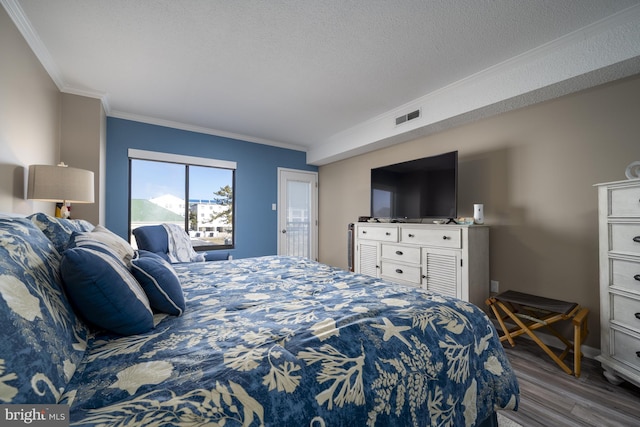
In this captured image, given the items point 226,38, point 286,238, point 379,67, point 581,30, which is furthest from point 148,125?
point 581,30

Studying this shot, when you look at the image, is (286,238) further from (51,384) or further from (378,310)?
(51,384)

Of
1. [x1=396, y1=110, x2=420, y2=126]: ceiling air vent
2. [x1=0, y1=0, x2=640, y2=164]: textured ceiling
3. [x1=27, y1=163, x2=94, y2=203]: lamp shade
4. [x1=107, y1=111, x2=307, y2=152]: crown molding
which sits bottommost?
[x1=27, y1=163, x2=94, y2=203]: lamp shade

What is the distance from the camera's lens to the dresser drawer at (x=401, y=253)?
119 inches

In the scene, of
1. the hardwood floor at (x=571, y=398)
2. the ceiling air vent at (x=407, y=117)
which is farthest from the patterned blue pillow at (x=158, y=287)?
the ceiling air vent at (x=407, y=117)

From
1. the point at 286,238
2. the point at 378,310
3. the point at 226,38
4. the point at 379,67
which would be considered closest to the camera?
the point at 378,310

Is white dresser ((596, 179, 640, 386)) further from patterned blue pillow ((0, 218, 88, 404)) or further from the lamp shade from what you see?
the lamp shade

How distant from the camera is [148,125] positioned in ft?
12.6

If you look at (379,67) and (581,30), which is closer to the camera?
(581,30)

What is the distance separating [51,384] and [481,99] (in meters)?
3.36

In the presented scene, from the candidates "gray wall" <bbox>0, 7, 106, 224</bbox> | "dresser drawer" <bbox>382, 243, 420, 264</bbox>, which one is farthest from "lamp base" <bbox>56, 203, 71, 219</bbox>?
"dresser drawer" <bbox>382, 243, 420, 264</bbox>

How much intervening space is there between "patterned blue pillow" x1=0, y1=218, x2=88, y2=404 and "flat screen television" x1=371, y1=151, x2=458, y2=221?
306 cm

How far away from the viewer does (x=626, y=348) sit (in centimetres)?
173

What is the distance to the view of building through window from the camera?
3.88 meters

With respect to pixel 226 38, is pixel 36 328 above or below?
below
